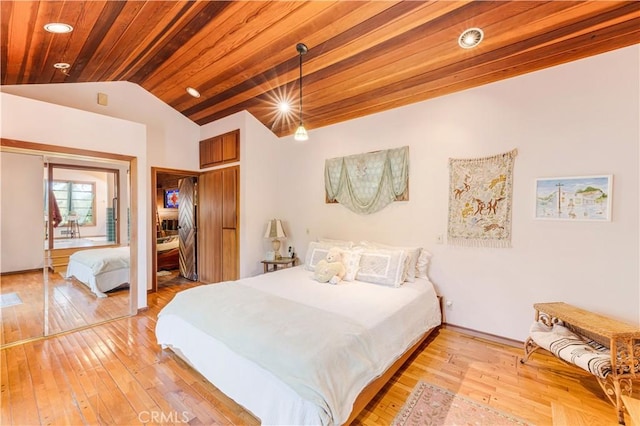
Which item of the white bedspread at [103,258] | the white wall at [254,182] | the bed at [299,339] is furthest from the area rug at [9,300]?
the white wall at [254,182]

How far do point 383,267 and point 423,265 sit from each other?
58cm

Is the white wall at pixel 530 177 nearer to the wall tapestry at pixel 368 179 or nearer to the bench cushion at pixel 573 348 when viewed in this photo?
the wall tapestry at pixel 368 179

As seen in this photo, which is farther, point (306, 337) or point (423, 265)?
point (423, 265)

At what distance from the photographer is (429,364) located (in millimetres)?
2574

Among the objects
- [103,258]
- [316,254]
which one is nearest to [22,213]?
[103,258]

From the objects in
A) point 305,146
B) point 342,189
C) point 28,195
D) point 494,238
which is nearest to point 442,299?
point 494,238

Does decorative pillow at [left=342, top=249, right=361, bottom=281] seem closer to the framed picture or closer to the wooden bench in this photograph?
the wooden bench

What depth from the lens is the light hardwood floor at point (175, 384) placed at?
192cm

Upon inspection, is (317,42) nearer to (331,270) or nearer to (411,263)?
(331,270)

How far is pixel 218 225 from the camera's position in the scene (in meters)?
4.91

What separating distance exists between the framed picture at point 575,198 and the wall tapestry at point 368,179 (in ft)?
4.57

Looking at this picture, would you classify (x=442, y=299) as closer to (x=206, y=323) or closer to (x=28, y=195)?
(x=206, y=323)

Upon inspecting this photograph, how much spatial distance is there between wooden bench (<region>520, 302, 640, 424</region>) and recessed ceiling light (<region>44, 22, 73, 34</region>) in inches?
193

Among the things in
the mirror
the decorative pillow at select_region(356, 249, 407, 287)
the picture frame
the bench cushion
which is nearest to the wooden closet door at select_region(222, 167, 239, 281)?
the mirror
